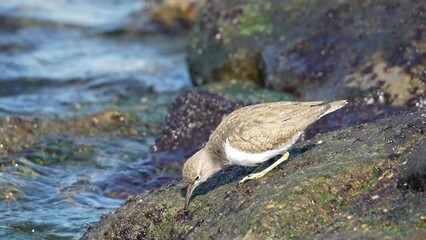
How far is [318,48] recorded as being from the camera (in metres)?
11.5

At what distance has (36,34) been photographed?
19062mm

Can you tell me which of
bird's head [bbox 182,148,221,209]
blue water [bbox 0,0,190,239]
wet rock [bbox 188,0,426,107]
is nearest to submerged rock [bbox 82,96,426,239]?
bird's head [bbox 182,148,221,209]

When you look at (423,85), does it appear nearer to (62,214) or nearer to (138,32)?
(62,214)

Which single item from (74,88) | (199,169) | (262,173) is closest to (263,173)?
(262,173)

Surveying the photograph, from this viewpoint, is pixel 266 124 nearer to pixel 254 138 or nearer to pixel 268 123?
pixel 268 123

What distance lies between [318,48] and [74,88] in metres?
5.14

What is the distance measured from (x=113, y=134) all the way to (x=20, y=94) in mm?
3135

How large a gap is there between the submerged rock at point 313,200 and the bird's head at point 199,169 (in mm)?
118

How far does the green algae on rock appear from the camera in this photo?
567 cm

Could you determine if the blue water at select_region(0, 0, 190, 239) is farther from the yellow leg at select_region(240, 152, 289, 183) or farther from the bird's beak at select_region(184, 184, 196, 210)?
the yellow leg at select_region(240, 152, 289, 183)

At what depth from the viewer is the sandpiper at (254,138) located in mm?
6734

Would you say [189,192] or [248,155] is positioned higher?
[248,155]

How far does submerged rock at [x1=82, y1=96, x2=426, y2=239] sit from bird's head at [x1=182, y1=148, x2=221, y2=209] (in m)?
0.12

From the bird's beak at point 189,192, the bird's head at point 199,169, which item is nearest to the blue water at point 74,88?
the bird's head at point 199,169
